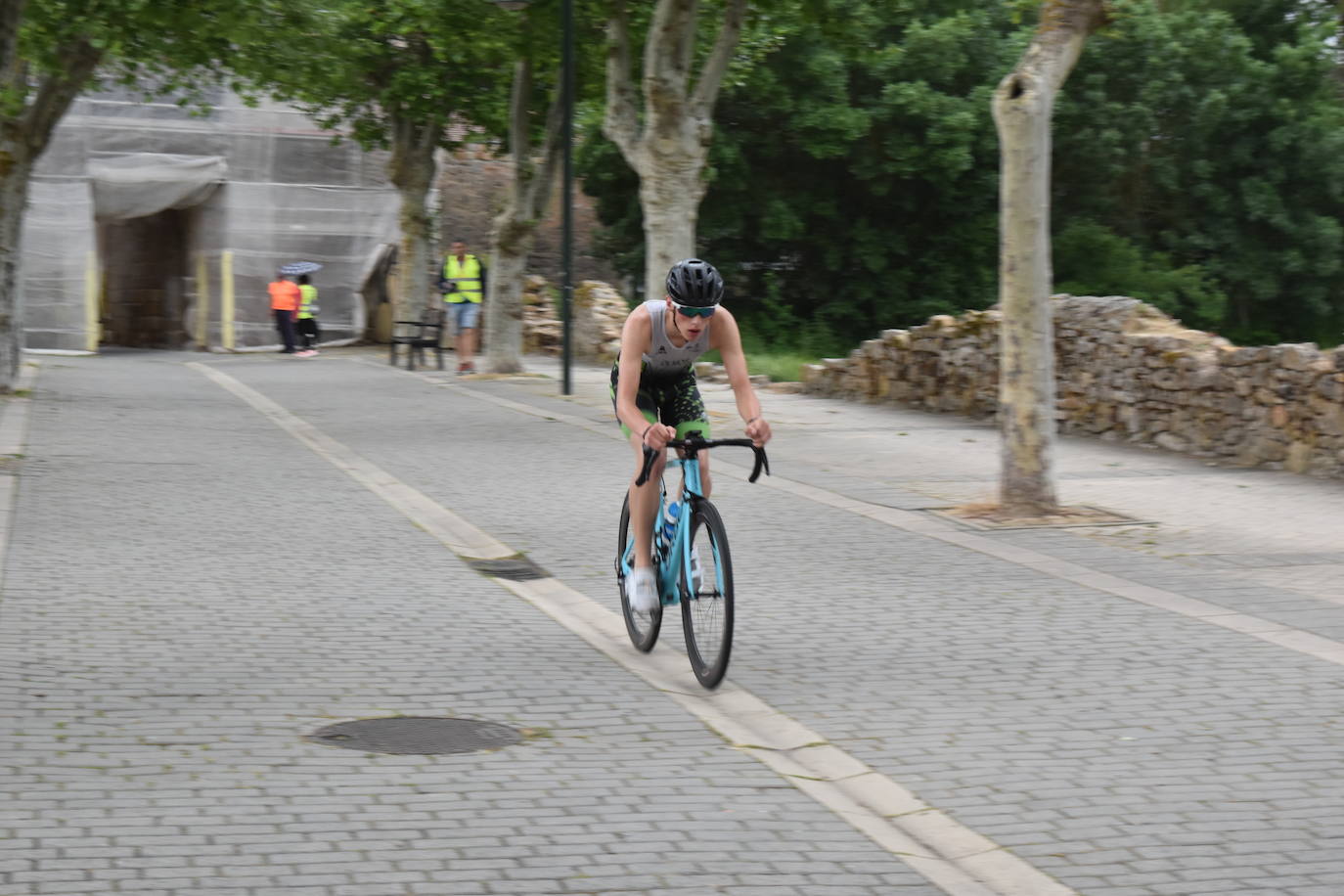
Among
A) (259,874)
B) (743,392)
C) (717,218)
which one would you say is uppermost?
(717,218)

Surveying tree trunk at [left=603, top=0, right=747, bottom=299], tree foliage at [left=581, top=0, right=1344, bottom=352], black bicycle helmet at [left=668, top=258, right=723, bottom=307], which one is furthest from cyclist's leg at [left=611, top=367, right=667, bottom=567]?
tree foliage at [left=581, top=0, right=1344, bottom=352]

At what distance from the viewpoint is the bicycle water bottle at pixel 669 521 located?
6.95 meters

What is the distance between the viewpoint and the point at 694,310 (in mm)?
6543

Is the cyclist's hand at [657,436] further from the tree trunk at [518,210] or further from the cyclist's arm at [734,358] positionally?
the tree trunk at [518,210]

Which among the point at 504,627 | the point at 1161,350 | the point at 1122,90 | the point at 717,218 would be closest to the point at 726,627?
the point at 504,627

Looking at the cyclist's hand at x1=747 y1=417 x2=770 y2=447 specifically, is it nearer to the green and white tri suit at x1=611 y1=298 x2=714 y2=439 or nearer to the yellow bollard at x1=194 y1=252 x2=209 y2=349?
the green and white tri suit at x1=611 y1=298 x2=714 y2=439

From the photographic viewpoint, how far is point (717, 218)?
37.3m

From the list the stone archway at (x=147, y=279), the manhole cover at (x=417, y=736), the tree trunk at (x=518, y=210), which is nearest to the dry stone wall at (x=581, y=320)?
the tree trunk at (x=518, y=210)

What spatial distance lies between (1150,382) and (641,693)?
10891 mm

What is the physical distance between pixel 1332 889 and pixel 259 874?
265cm

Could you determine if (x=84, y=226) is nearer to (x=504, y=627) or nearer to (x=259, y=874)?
(x=504, y=627)

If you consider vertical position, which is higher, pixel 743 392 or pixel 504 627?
pixel 743 392

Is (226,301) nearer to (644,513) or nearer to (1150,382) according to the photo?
(1150,382)

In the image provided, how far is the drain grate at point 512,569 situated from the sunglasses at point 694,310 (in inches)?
117
